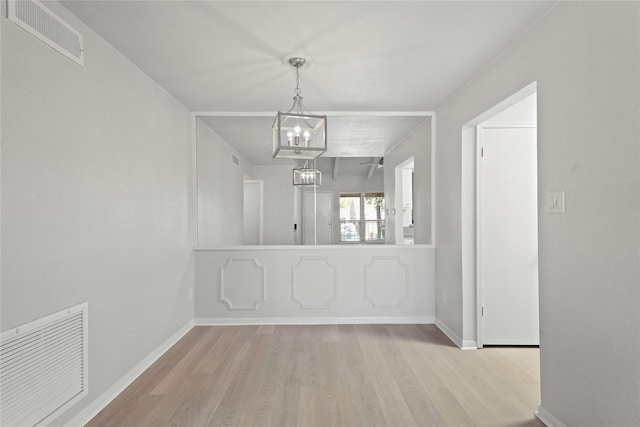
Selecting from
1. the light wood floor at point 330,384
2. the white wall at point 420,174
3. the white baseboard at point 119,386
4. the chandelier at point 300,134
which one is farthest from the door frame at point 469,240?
the white baseboard at point 119,386

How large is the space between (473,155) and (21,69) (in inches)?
126

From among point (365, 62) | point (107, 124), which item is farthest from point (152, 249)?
point (365, 62)

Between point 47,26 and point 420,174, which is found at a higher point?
point 47,26

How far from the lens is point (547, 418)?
2043 millimetres

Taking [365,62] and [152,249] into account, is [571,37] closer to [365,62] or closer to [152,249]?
[365,62]

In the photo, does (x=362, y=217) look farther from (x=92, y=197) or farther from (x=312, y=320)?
(x=92, y=197)

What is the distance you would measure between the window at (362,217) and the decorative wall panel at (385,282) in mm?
893

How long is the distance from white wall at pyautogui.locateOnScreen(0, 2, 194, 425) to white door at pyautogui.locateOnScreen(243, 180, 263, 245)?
139 centimetres

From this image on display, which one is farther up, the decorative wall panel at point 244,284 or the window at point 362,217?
the window at point 362,217

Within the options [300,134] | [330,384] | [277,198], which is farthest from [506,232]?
[277,198]

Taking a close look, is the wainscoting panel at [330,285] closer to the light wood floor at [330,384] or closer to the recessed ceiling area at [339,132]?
the light wood floor at [330,384]

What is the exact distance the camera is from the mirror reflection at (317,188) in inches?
163

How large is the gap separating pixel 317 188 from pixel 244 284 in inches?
70.0

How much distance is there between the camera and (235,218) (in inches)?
184
